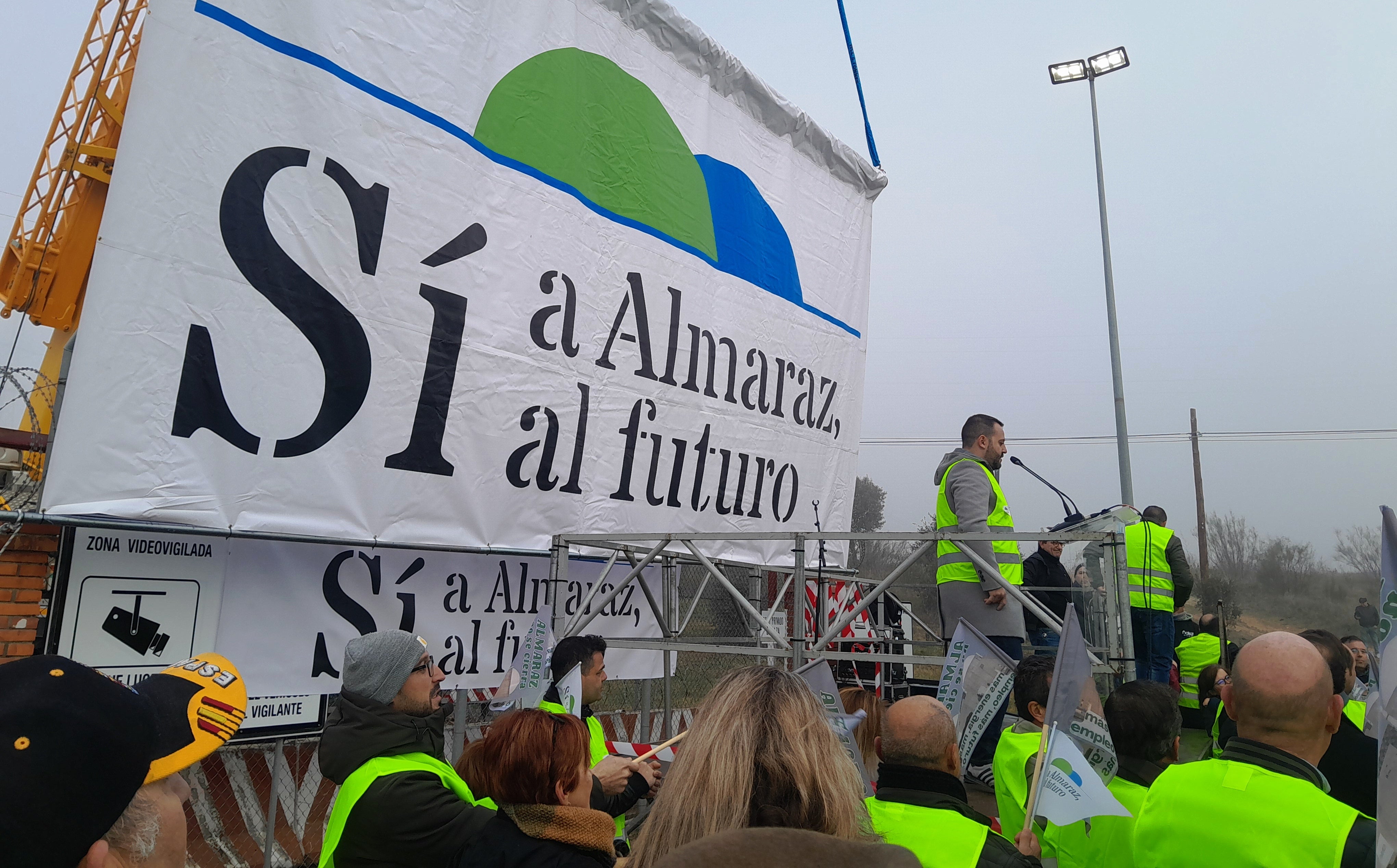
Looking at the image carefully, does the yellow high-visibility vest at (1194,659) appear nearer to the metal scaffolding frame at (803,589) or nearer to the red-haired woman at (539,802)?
the metal scaffolding frame at (803,589)

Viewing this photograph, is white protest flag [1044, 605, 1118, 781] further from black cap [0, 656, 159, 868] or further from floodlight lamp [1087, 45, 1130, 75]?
floodlight lamp [1087, 45, 1130, 75]

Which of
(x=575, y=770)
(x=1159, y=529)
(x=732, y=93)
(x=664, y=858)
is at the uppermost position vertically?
(x=732, y=93)

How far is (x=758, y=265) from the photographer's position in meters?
7.28

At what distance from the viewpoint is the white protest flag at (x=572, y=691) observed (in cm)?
410

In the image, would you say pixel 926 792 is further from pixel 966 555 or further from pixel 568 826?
pixel 966 555

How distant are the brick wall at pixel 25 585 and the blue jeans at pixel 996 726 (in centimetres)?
408

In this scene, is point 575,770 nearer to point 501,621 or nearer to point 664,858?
point 664,858

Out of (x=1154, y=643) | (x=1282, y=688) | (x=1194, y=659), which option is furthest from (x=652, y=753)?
(x=1194, y=659)

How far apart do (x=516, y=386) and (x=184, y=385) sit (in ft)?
6.02

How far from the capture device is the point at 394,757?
257 centimetres

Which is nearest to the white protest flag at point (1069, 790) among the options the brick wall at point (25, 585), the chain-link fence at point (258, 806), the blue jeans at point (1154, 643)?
the blue jeans at point (1154, 643)

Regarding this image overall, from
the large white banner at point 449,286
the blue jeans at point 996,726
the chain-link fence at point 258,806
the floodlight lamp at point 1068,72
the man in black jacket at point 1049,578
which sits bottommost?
the chain-link fence at point 258,806

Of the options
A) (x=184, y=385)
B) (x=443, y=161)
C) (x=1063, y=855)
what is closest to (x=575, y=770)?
(x=1063, y=855)

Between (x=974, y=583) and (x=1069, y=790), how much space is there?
8.21ft
